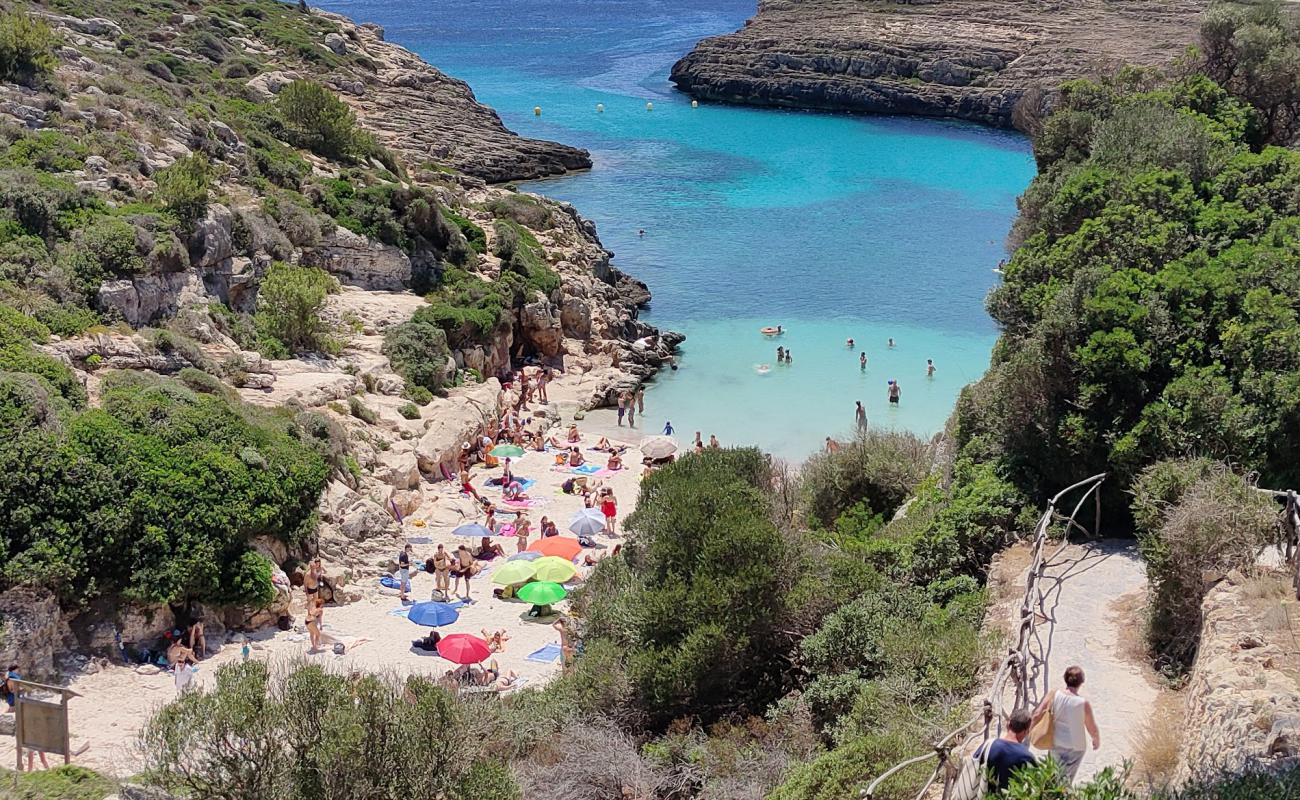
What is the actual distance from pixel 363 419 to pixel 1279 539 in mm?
18621

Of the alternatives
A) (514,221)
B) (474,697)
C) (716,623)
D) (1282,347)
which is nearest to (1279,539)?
(1282,347)

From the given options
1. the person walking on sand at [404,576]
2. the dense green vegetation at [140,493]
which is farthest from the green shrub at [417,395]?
the dense green vegetation at [140,493]

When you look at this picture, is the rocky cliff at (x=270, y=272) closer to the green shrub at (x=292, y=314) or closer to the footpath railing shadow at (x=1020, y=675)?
the green shrub at (x=292, y=314)

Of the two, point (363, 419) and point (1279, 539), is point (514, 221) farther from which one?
point (1279, 539)

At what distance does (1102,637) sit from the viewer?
1187 centimetres

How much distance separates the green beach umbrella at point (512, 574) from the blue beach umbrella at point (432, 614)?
1.40 meters

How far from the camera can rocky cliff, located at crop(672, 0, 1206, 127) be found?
82062 millimetres

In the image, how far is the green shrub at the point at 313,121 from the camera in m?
40.7

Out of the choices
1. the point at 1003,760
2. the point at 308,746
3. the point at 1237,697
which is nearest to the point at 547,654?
the point at 308,746

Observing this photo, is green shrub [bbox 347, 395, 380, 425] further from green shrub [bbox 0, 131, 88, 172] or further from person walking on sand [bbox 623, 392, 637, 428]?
person walking on sand [bbox 623, 392, 637, 428]

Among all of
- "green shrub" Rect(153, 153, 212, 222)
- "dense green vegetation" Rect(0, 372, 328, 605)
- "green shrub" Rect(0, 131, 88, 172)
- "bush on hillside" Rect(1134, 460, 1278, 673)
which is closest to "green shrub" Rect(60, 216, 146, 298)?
"green shrub" Rect(153, 153, 212, 222)

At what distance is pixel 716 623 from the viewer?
1352 centimetres

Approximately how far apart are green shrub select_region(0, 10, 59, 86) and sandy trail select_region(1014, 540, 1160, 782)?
94.1ft

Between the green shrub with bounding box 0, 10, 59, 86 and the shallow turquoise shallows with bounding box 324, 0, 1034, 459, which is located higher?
the green shrub with bounding box 0, 10, 59, 86
